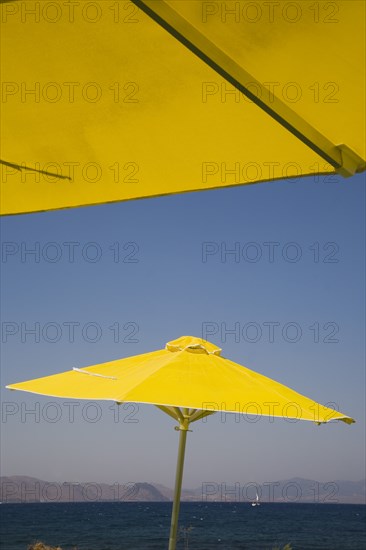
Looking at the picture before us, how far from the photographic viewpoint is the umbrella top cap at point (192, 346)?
4.44 m

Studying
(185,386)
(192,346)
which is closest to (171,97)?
(185,386)

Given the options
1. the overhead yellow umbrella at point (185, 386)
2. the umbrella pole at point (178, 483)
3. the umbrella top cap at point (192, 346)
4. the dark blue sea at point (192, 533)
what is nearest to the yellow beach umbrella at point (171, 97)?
the overhead yellow umbrella at point (185, 386)

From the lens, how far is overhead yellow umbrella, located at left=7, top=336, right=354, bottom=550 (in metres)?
3.70

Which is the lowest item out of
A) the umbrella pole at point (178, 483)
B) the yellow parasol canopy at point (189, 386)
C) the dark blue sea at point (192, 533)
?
the dark blue sea at point (192, 533)

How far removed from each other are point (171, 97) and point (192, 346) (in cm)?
271

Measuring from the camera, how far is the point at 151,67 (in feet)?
6.19

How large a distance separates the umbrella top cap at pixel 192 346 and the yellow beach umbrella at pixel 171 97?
93.5 inches

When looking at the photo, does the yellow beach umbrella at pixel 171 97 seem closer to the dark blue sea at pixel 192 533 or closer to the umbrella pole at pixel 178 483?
the umbrella pole at pixel 178 483

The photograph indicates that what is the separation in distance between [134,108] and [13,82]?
37 cm

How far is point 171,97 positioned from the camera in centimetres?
192

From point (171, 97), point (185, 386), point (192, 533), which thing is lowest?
point (192, 533)

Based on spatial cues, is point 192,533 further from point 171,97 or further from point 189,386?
point 171,97

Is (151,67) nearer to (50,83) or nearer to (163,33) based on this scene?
(163,33)

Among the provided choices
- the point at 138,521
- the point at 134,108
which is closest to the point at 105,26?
the point at 134,108
